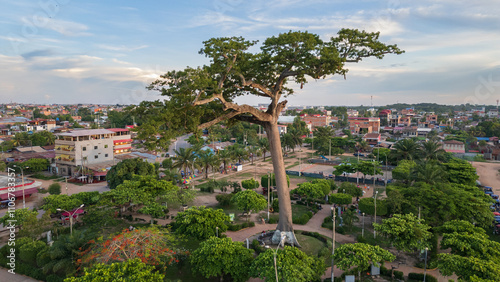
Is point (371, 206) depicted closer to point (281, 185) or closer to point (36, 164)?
point (281, 185)

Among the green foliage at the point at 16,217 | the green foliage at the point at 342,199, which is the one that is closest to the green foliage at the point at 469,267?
the green foliage at the point at 342,199

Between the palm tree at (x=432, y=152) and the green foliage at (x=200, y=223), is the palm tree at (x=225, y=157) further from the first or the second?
the palm tree at (x=432, y=152)

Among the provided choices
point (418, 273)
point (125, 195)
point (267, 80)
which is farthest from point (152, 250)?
point (418, 273)

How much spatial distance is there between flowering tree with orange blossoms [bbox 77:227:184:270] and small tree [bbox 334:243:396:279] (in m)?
9.87

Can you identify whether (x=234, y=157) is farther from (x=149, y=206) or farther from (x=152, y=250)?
(x=152, y=250)

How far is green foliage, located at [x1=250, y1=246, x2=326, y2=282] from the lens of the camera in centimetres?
1431

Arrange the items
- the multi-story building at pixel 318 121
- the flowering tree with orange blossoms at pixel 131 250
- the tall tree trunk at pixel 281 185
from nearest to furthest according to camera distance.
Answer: the flowering tree with orange blossoms at pixel 131 250 → the tall tree trunk at pixel 281 185 → the multi-story building at pixel 318 121

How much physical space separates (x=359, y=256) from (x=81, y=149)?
147 feet

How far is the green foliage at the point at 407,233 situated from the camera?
59.1 ft

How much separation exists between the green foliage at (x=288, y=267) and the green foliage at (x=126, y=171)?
23.7 m

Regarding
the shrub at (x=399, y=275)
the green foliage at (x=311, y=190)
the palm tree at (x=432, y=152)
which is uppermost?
the palm tree at (x=432, y=152)

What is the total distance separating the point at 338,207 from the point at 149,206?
1931 centimetres

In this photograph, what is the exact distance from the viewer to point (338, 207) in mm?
30625

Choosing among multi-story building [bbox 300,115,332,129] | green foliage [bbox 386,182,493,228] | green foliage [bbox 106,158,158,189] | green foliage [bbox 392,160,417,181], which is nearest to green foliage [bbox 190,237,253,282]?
green foliage [bbox 386,182,493,228]
